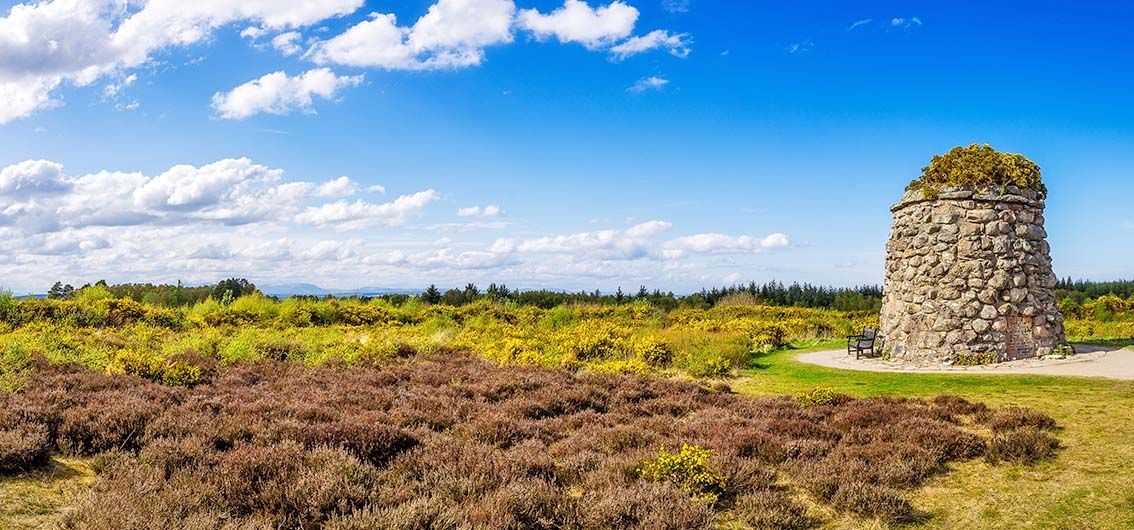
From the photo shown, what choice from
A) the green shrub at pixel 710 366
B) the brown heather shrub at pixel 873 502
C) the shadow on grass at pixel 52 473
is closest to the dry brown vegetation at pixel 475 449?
the brown heather shrub at pixel 873 502

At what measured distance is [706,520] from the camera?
5.65 meters

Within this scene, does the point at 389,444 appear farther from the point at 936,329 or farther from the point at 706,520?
the point at 936,329

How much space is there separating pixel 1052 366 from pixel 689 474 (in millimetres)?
12040

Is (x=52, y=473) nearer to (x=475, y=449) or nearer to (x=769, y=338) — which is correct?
(x=475, y=449)

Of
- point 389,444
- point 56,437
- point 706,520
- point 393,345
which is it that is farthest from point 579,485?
point 393,345

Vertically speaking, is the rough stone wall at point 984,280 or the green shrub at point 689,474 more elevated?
the rough stone wall at point 984,280

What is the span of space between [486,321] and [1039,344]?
62.5ft

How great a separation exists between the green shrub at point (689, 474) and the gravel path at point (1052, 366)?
10204mm

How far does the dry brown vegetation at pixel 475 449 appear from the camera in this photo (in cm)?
573

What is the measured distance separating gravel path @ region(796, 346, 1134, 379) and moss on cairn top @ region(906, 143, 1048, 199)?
402 cm

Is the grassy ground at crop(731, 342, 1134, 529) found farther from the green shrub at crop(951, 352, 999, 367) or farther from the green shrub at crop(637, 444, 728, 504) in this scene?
the green shrub at crop(951, 352, 999, 367)

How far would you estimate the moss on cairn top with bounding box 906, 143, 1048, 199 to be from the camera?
15977 mm

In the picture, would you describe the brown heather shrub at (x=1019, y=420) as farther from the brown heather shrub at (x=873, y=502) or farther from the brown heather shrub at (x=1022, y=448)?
the brown heather shrub at (x=873, y=502)

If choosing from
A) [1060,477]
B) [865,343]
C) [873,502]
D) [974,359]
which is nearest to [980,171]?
[974,359]
